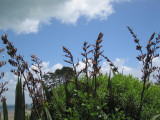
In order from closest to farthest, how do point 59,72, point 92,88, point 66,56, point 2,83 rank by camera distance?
point 66,56
point 92,88
point 2,83
point 59,72

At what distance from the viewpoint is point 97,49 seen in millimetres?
3109

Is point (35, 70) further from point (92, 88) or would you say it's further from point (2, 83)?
point (2, 83)

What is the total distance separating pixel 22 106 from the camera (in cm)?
323

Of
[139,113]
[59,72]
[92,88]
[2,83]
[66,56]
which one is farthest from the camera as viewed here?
[59,72]

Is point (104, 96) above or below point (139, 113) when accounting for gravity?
above

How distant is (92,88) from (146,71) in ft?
3.29

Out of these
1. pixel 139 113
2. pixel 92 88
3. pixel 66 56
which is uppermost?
pixel 66 56

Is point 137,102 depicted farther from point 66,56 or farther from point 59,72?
point 59,72

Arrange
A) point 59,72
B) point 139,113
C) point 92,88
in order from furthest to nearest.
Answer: point 59,72 → point 92,88 → point 139,113

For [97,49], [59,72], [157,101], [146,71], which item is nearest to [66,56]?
[97,49]

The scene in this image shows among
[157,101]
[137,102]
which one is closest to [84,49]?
[137,102]

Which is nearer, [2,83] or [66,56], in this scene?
[66,56]

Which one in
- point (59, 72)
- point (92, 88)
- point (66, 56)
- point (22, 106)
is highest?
point (59, 72)

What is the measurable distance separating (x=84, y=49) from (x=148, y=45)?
1.09m
